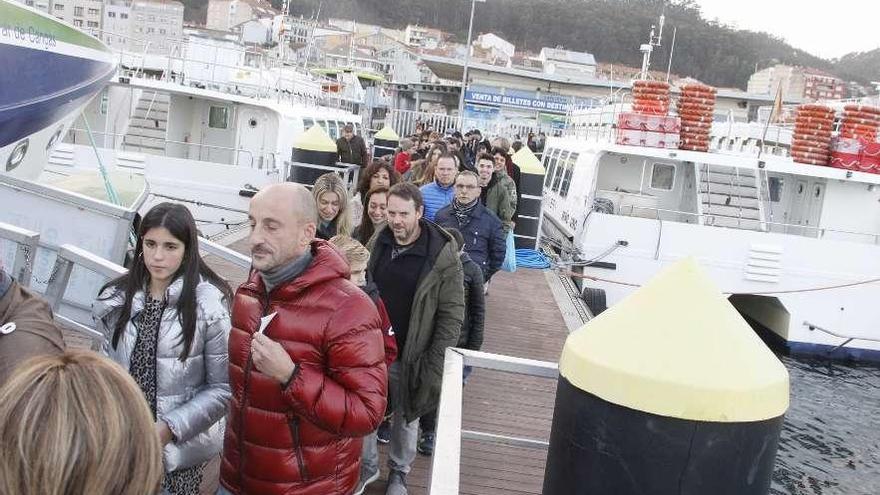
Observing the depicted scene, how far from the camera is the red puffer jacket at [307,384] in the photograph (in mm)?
2994

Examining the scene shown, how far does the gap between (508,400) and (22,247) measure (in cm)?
424

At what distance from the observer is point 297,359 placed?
3.00m

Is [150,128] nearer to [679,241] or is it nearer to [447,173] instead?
[679,241]

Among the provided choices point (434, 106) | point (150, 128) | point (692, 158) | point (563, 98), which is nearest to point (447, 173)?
point (692, 158)

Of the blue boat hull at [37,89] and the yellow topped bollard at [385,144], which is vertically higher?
the blue boat hull at [37,89]

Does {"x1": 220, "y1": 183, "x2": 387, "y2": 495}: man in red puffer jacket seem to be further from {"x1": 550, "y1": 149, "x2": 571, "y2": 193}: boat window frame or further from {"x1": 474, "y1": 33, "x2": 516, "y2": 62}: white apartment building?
{"x1": 474, "y1": 33, "x2": 516, "y2": 62}: white apartment building

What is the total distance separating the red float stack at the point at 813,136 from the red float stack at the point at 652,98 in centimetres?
239

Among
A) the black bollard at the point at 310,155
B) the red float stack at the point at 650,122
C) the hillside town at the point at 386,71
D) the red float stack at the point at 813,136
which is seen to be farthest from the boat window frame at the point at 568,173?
the black bollard at the point at 310,155

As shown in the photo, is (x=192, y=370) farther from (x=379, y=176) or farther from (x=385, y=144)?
(x=385, y=144)

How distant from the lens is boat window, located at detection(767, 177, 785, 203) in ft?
55.6

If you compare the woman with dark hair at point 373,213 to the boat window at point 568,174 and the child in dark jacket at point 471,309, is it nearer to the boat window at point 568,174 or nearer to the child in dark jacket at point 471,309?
the child in dark jacket at point 471,309

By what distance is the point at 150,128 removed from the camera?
2075cm

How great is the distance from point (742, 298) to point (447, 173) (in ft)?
36.7

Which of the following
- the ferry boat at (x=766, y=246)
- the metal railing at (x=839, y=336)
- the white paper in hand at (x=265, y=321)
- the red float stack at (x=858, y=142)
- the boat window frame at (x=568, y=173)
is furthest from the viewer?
the boat window frame at (x=568, y=173)
